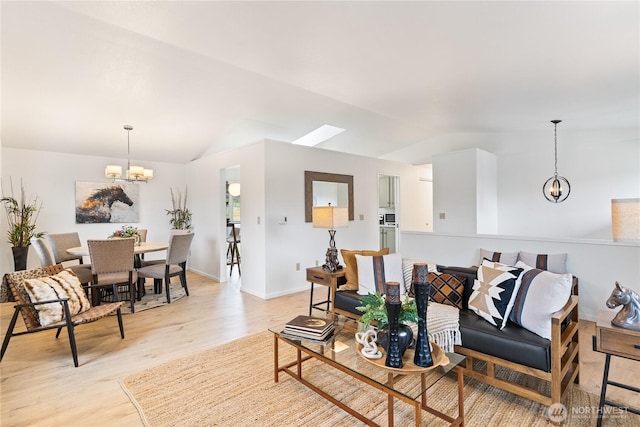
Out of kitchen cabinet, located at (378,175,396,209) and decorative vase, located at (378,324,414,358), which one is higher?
kitchen cabinet, located at (378,175,396,209)

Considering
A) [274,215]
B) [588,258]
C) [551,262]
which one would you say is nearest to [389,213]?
[274,215]

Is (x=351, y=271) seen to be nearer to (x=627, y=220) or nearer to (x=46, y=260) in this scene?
(x=627, y=220)

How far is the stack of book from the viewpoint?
6.84 feet

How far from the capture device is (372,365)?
1.73 meters

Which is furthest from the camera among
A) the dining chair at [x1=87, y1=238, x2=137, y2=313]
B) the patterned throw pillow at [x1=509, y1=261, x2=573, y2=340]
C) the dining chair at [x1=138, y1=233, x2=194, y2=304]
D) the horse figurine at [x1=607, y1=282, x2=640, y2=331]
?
the dining chair at [x1=138, y1=233, x2=194, y2=304]

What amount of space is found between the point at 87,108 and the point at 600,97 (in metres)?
6.02

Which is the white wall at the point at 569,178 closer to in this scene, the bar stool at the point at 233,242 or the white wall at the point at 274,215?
the white wall at the point at 274,215

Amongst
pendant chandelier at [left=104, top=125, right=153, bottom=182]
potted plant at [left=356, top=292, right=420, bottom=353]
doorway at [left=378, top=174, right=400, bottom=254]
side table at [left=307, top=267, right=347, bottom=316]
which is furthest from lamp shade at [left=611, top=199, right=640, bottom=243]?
pendant chandelier at [left=104, top=125, right=153, bottom=182]

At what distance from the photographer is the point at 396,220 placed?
273 inches

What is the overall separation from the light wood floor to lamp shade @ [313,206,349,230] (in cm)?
117

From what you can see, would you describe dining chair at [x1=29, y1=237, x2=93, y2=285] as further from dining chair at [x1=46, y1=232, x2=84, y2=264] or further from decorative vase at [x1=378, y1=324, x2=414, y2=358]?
decorative vase at [x1=378, y1=324, x2=414, y2=358]

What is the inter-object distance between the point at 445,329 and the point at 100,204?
6163 mm

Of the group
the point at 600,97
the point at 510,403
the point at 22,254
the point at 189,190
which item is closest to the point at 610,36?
the point at 600,97

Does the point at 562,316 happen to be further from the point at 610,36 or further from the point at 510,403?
the point at 610,36
